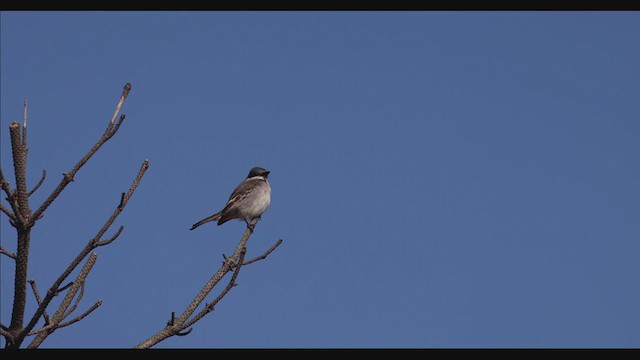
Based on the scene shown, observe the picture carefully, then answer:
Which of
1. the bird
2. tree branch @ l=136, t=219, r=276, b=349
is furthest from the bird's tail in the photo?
tree branch @ l=136, t=219, r=276, b=349

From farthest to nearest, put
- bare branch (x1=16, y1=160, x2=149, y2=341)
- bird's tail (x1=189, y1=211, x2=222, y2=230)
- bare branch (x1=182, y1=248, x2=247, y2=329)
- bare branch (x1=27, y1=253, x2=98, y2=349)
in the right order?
bird's tail (x1=189, y1=211, x2=222, y2=230), bare branch (x1=182, y1=248, x2=247, y2=329), bare branch (x1=27, y1=253, x2=98, y2=349), bare branch (x1=16, y1=160, x2=149, y2=341)

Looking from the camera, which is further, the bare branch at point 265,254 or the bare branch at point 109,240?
the bare branch at point 265,254

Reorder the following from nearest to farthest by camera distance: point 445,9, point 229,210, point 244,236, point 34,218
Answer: point 34,218, point 244,236, point 445,9, point 229,210

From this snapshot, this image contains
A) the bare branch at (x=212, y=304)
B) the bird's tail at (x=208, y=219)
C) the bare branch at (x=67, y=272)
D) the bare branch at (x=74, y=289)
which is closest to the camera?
the bare branch at (x=67, y=272)

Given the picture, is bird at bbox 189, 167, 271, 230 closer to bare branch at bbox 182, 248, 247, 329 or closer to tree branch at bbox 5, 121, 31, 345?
bare branch at bbox 182, 248, 247, 329

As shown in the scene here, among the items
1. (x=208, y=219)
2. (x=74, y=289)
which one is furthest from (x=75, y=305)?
(x=208, y=219)

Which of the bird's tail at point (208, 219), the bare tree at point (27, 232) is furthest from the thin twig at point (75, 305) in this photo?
the bird's tail at point (208, 219)

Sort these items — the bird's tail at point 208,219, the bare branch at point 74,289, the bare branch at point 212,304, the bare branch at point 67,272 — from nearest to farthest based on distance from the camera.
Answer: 1. the bare branch at point 67,272
2. the bare branch at point 74,289
3. the bare branch at point 212,304
4. the bird's tail at point 208,219

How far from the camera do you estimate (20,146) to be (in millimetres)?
3783

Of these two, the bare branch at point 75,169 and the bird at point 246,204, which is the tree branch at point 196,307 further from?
the bird at point 246,204

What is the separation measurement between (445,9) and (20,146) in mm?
8346

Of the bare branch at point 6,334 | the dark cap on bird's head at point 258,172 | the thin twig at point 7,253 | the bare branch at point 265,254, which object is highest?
the dark cap on bird's head at point 258,172
